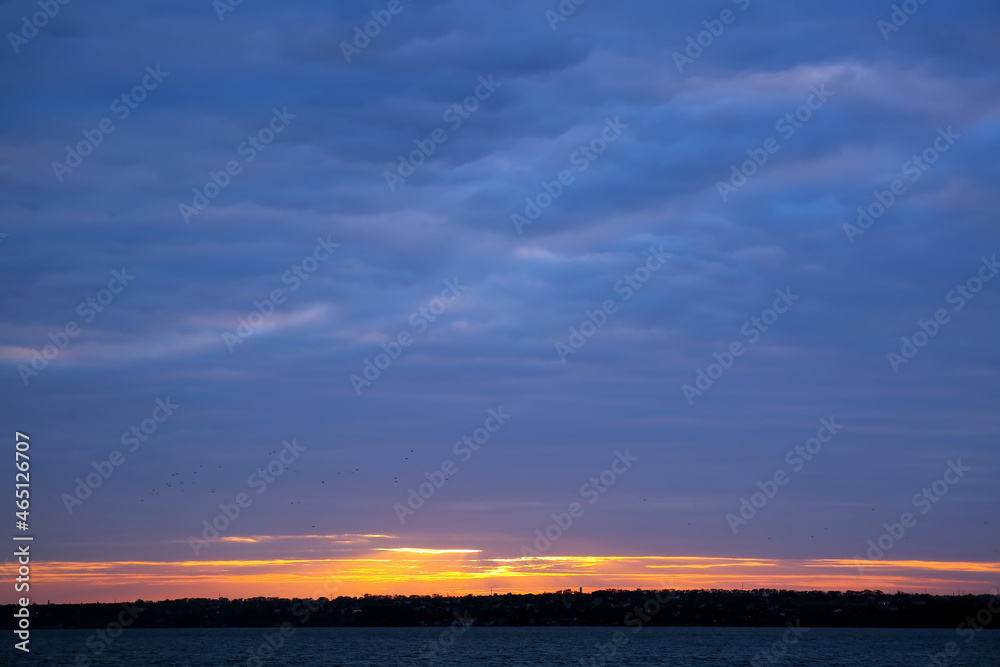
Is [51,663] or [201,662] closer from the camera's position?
[51,663]

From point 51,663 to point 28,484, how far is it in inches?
4618

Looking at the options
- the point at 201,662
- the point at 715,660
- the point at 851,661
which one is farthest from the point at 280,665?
the point at 851,661

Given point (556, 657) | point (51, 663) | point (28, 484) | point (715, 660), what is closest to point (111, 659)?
point (51, 663)

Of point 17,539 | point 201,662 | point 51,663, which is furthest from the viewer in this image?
point 201,662

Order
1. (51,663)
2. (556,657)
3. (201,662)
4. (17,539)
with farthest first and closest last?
(556,657) → (201,662) → (51,663) → (17,539)

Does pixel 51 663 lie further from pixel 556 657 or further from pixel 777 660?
pixel 777 660

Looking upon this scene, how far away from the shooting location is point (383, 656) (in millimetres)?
172625

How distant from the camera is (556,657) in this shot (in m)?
167

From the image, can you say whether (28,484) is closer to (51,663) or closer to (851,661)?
(51,663)

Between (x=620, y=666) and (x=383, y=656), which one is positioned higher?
(x=620, y=666)

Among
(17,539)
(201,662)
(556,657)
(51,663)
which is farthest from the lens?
(556,657)

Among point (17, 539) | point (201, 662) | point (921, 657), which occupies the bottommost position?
point (921, 657)

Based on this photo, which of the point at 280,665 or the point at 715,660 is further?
the point at 715,660

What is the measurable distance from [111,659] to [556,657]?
75063 millimetres
